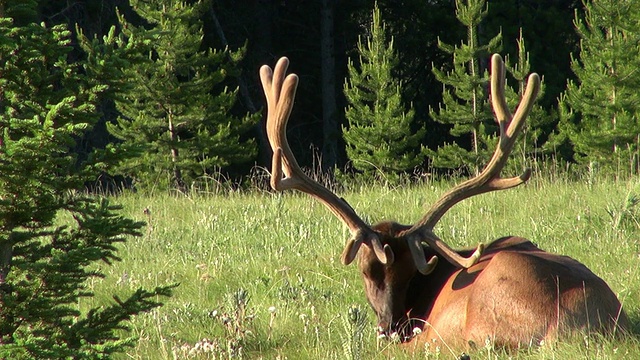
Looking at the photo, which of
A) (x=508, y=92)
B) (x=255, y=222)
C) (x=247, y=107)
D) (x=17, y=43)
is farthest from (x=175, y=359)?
(x=247, y=107)

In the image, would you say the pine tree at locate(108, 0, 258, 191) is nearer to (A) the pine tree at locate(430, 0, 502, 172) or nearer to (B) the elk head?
(A) the pine tree at locate(430, 0, 502, 172)

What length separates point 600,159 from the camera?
73.8 ft

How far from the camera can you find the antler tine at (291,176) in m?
5.07

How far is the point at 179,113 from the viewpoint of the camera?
22234mm

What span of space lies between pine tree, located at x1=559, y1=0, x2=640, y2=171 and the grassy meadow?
11793mm

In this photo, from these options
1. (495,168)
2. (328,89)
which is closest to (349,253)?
(495,168)

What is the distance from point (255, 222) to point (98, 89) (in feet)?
17.1

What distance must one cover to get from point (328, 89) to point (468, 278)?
71.3 feet

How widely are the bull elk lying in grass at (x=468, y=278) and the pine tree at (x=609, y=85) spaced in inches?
667

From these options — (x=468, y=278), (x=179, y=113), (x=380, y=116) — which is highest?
(x=179, y=113)

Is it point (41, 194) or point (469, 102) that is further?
point (469, 102)

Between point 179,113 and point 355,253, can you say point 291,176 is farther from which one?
point 179,113

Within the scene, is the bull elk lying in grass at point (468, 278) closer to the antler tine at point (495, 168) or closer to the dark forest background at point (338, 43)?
the antler tine at point (495, 168)

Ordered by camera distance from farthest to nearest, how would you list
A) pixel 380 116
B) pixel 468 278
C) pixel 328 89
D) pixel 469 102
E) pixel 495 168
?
1. pixel 328 89
2. pixel 469 102
3. pixel 380 116
4. pixel 495 168
5. pixel 468 278
